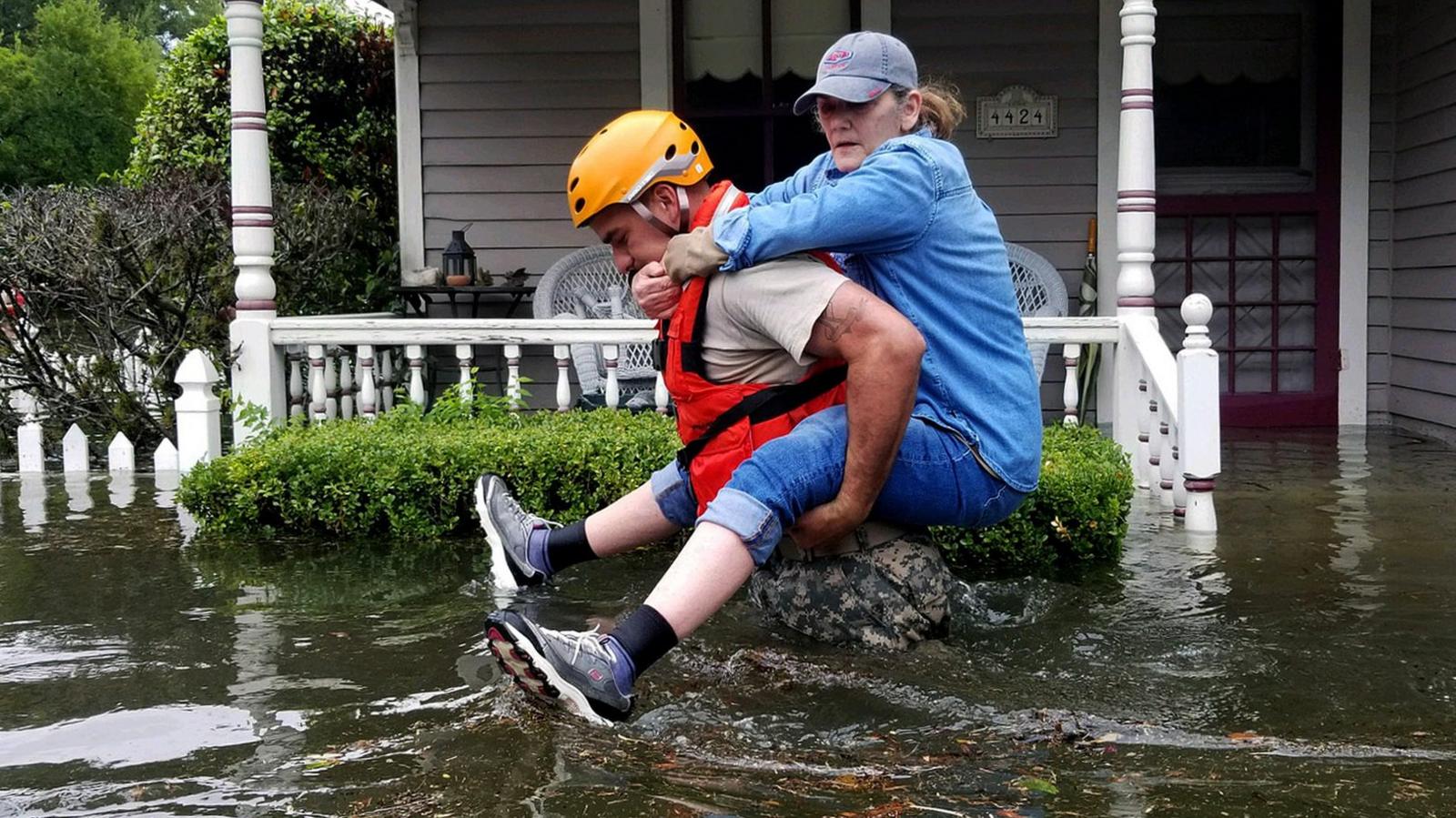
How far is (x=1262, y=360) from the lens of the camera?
31.7 ft

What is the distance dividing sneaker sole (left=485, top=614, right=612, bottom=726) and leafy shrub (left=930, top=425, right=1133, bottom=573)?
2244 mm

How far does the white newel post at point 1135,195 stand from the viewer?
271 inches

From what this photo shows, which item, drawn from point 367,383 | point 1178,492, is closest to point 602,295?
point 367,383

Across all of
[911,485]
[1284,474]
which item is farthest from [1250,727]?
[1284,474]

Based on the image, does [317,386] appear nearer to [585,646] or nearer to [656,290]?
[656,290]

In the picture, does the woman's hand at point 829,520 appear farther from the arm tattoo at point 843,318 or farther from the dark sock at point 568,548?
the dark sock at point 568,548

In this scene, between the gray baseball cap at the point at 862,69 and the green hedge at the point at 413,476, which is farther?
the green hedge at the point at 413,476

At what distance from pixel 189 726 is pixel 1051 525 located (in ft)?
9.86

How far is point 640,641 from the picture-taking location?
3.21 m

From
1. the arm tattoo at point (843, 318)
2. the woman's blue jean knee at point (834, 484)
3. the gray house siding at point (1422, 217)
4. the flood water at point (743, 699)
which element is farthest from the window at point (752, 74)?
the arm tattoo at point (843, 318)

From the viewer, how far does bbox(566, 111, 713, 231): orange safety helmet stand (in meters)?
3.45

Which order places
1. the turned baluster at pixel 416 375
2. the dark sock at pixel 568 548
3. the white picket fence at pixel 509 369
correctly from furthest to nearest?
the turned baluster at pixel 416 375
the white picket fence at pixel 509 369
the dark sock at pixel 568 548

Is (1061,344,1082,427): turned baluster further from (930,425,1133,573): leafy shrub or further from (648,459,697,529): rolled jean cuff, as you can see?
(648,459,697,529): rolled jean cuff

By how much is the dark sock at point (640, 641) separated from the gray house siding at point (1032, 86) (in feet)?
21.7
